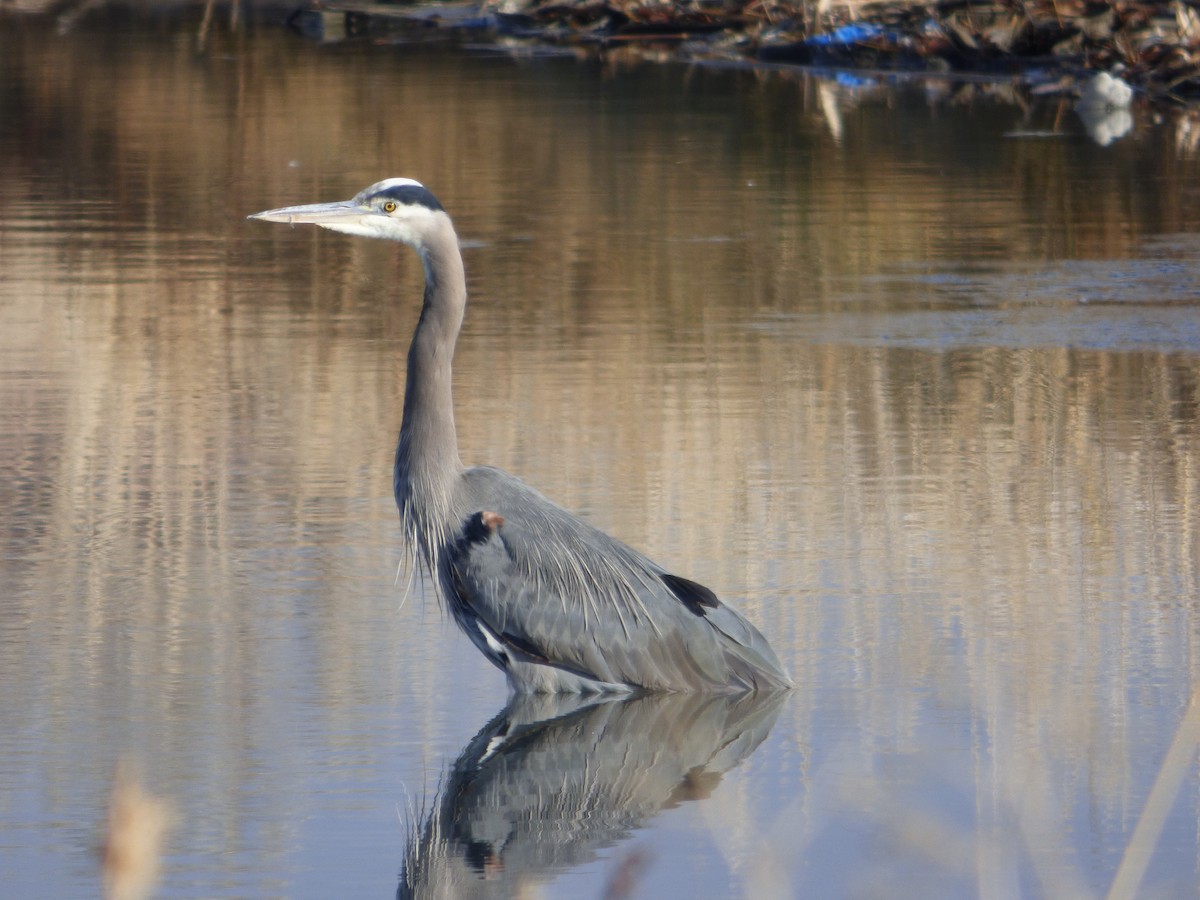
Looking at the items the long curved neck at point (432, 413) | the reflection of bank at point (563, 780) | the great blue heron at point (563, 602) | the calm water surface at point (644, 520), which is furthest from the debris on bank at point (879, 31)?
the reflection of bank at point (563, 780)

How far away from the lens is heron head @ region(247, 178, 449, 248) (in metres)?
6.45

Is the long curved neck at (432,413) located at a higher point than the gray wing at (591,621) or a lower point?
higher

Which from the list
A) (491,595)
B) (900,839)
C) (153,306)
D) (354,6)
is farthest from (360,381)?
(354,6)

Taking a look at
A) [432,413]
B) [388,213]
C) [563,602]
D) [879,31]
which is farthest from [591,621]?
[879,31]

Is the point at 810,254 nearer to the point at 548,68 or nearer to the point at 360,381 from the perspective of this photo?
the point at 360,381

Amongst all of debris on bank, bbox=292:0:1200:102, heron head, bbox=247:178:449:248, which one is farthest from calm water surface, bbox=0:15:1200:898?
debris on bank, bbox=292:0:1200:102

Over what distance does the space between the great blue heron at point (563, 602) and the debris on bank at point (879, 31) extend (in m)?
15.7

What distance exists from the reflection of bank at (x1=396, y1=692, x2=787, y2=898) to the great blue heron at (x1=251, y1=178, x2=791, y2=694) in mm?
78

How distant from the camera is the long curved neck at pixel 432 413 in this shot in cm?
627

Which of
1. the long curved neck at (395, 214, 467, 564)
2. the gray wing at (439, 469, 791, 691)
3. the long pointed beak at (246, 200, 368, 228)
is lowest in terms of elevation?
the gray wing at (439, 469, 791, 691)

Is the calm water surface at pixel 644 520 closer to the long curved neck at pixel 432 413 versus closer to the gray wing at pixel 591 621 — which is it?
the gray wing at pixel 591 621

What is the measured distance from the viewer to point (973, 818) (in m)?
5.13

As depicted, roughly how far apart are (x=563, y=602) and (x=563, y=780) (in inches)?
28.8

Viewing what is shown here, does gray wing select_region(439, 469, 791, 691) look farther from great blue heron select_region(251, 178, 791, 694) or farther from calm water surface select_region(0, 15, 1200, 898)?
calm water surface select_region(0, 15, 1200, 898)
